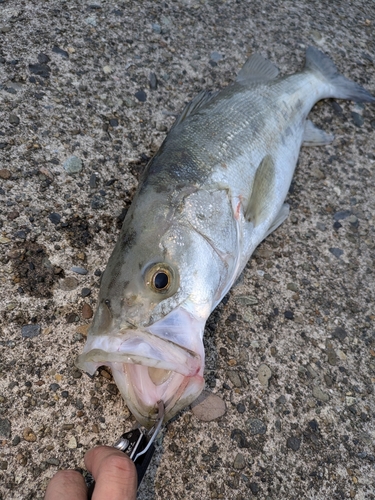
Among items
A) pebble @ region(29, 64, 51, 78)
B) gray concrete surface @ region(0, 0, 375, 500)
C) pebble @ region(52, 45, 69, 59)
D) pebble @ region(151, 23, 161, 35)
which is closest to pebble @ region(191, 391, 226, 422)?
gray concrete surface @ region(0, 0, 375, 500)

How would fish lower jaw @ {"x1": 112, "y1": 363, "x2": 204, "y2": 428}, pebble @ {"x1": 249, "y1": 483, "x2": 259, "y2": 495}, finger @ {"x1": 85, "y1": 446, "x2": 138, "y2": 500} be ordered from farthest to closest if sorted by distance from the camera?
pebble @ {"x1": 249, "y1": 483, "x2": 259, "y2": 495}
fish lower jaw @ {"x1": 112, "y1": 363, "x2": 204, "y2": 428}
finger @ {"x1": 85, "y1": 446, "x2": 138, "y2": 500}

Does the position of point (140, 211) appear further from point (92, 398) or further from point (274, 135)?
point (274, 135)

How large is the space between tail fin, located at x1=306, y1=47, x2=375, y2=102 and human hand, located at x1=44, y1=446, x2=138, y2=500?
10.3ft

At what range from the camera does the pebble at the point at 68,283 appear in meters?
2.42

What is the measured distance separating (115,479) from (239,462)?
869 millimetres

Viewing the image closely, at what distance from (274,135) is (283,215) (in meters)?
0.51

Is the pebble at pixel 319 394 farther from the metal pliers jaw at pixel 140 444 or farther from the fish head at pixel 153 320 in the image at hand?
the metal pliers jaw at pixel 140 444

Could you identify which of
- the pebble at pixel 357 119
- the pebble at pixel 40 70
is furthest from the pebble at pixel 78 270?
the pebble at pixel 357 119

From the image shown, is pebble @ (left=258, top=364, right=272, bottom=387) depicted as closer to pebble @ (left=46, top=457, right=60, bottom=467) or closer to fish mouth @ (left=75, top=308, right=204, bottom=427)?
fish mouth @ (left=75, top=308, right=204, bottom=427)

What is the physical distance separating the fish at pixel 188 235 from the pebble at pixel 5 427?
46 centimetres

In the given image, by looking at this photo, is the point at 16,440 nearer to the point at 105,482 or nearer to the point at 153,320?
the point at 105,482

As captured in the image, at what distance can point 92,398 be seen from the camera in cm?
218

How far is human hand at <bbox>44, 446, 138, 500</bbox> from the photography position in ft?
4.96

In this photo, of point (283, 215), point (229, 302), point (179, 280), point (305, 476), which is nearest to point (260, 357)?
point (229, 302)
